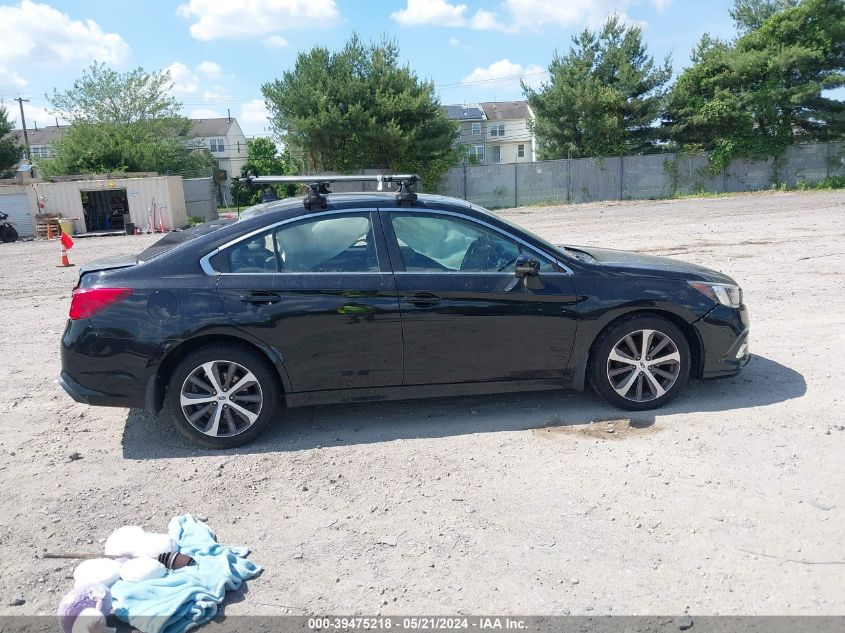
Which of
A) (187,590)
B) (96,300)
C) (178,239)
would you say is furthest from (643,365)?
(96,300)

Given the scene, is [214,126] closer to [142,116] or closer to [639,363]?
[142,116]

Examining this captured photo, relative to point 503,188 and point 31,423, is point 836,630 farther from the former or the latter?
point 503,188

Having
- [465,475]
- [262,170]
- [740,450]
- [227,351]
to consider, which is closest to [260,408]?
[227,351]

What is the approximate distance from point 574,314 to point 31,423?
4.31 meters

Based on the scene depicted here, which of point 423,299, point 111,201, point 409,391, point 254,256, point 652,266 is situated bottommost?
point 409,391

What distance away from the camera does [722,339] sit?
5008mm

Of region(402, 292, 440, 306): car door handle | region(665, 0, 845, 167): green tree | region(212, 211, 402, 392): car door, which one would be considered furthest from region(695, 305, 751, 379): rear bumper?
region(665, 0, 845, 167): green tree

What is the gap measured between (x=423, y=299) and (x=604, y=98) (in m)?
33.9

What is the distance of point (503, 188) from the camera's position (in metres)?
34.5

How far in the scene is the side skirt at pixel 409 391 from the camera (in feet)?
15.5

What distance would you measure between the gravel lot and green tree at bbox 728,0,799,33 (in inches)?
2207

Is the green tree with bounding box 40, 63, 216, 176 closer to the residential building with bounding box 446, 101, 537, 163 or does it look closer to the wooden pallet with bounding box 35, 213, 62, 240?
the wooden pallet with bounding box 35, 213, 62, 240

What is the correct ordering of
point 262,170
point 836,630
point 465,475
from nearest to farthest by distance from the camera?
point 836,630 < point 465,475 < point 262,170

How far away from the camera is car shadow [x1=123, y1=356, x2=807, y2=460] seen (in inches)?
187
